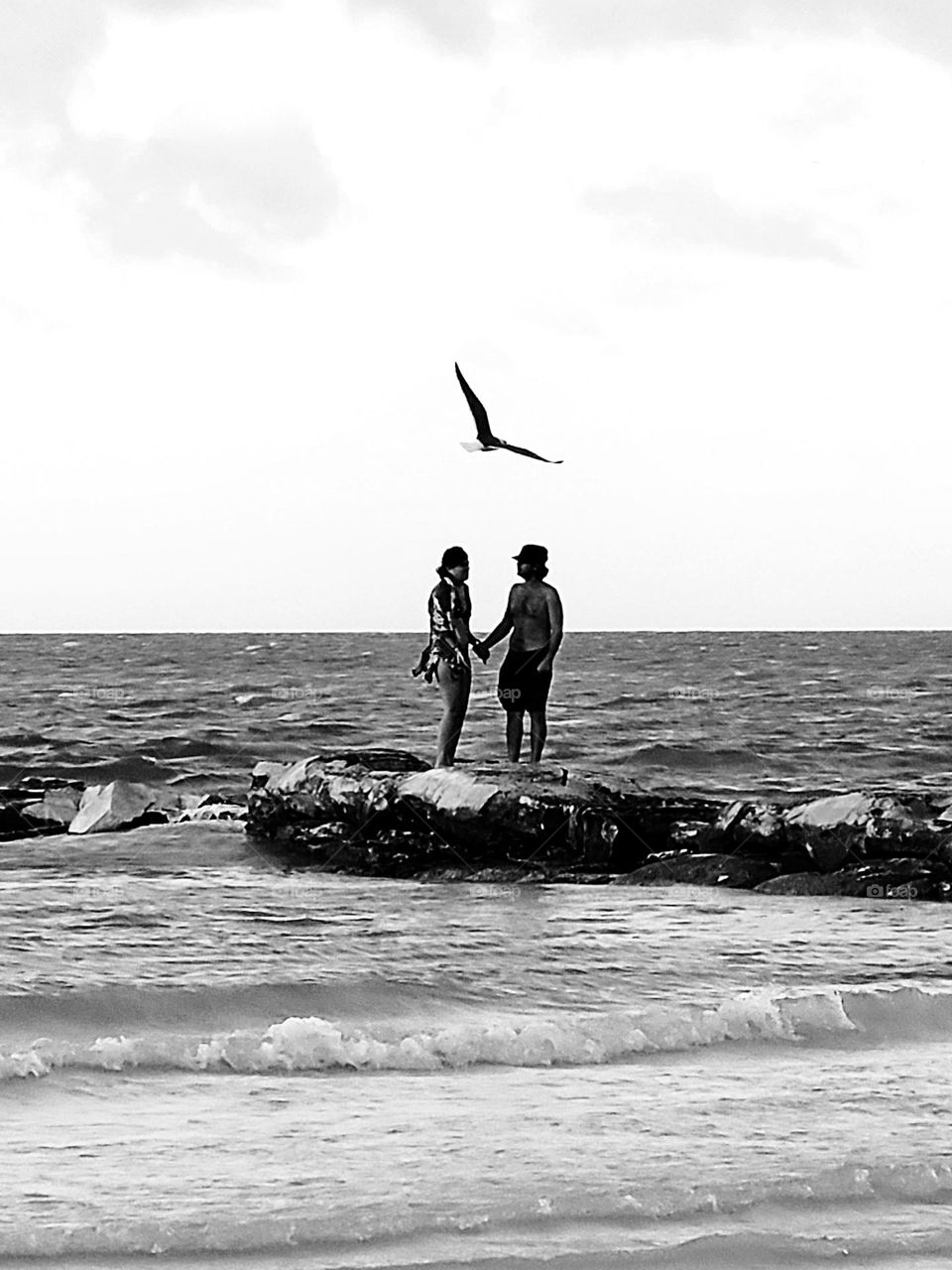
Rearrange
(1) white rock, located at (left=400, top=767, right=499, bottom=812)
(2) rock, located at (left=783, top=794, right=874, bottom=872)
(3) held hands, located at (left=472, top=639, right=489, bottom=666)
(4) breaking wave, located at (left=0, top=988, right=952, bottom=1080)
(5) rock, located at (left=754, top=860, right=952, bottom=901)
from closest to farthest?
(4) breaking wave, located at (left=0, top=988, right=952, bottom=1080), (5) rock, located at (left=754, top=860, right=952, bottom=901), (2) rock, located at (left=783, top=794, right=874, bottom=872), (1) white rock, located at (left=400, top=767, right=499, bottom=812), (3) held hands, located at (left=472, top=639, right=489, bottom=666)

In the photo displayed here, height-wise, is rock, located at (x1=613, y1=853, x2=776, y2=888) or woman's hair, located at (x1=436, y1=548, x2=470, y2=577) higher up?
woman's hair, located at (x1=436, y1=548, x2=470, y2=577)

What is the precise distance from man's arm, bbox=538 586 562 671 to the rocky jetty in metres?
0.85

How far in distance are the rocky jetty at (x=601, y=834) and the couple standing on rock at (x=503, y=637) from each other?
0.57 meters

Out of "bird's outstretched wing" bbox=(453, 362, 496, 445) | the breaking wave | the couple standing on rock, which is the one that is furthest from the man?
the breaking wave

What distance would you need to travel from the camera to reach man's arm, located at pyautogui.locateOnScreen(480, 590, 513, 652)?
11.8 m

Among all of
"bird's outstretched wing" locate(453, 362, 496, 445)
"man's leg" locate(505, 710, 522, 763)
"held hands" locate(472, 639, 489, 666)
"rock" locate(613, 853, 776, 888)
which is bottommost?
"rock" locate(613, 853, 776, 888)

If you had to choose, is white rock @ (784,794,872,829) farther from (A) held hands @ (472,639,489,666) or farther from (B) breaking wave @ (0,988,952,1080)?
(B) breaking wave @ (0,988,952,1080)

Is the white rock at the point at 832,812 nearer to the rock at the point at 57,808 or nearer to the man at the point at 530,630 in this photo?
the man at the point at 530,630

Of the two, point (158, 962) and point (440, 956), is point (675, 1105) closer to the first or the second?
point (440, 956)

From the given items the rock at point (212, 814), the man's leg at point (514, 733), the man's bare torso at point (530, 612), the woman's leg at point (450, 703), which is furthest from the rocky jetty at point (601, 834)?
the rock at point (212, 814)

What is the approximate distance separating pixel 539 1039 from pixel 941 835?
5.08 metres

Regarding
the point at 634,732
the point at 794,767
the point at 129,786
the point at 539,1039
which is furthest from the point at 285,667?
the point at 539,1039

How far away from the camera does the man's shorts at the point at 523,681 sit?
12070 millimetres

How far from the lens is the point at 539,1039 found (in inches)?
263
